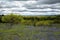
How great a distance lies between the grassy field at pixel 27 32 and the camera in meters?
2.49

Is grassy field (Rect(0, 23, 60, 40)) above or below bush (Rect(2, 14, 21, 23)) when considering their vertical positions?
below

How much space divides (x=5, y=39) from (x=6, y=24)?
0.98ft

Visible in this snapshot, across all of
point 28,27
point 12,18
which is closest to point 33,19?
point 28,27

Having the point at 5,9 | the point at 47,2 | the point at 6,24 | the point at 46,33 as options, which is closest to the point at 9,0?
the point at 5,9

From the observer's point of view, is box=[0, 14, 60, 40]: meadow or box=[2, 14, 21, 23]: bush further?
box=[2, 14, 21, 23]: bush

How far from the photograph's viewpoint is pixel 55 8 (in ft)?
8.81

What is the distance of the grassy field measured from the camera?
2488 mm

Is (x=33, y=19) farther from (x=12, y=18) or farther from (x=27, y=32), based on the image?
(x=12, y=18)

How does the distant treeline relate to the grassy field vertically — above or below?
above

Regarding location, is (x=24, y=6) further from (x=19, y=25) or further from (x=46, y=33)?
(x=46, y=33)

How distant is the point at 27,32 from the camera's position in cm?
257

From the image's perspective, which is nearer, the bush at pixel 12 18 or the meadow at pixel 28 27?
the meadow at pixel 28 27

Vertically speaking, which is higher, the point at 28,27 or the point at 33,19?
the point at 33,19

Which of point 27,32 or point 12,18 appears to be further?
point 12,18
